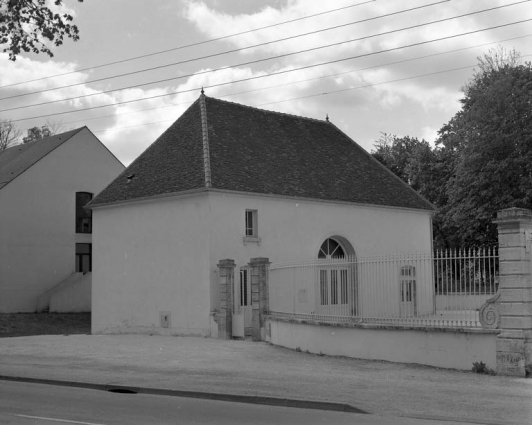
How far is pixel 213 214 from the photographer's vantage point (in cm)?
2538

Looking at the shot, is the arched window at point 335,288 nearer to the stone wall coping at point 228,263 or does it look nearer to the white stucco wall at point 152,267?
the stone wall coping at point 228,263

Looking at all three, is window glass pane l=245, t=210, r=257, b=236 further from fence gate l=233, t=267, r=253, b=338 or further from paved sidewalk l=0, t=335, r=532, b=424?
paved sidewalk l=0, t=335, r=532, b=424

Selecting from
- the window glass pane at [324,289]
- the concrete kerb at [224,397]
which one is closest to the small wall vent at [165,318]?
the window glass pane at [324,289]

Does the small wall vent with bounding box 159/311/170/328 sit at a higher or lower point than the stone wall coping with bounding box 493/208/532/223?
lower

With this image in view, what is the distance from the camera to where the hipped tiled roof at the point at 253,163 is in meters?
27.0

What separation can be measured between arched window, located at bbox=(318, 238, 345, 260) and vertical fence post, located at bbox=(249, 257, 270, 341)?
7584 mm

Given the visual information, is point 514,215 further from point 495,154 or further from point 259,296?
point 495,154

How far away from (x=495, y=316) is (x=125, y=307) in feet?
55.1

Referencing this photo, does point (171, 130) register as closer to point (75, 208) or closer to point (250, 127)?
point (250, 127)

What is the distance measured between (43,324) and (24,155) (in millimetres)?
11674

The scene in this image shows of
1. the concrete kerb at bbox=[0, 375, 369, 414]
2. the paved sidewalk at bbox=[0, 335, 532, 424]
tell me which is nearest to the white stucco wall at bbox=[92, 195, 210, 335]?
the paved sidewalk at bbox=[0, 335, 532, 424]

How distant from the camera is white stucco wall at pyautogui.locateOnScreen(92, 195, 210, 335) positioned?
25469mm

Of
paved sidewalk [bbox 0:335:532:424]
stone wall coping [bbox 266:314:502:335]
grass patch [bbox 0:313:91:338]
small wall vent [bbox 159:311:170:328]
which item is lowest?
grass patch [bbox 0:313:91:338]

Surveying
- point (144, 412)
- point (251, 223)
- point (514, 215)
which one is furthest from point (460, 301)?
point (251, 223)
